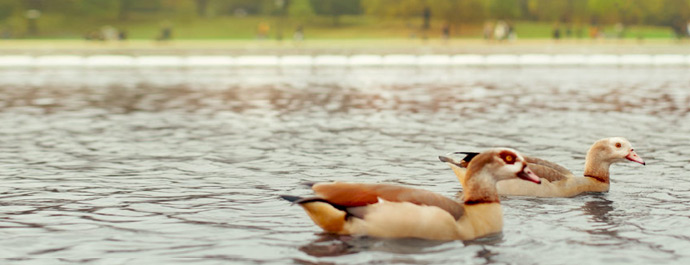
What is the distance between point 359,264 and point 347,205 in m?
0.57

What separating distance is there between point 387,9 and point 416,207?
9048 cm

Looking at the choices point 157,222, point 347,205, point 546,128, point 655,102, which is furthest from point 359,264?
point 655,102

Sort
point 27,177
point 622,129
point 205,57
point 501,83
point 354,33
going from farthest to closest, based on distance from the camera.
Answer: point 354,33, point 205,57, point 501,83, point 622,129, point 27,177

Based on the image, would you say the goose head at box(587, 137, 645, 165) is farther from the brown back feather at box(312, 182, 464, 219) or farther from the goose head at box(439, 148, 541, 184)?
the brown back feather at box(312, 182, 464, 219)

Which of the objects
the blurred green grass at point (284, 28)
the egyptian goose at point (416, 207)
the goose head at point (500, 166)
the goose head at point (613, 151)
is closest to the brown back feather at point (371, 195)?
the egyptian goose at point (416, 207)

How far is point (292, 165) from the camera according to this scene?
→ 47.4 ft

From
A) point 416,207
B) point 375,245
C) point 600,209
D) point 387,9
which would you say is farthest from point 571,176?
point 387,9

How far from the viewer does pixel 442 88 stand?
33.0 m

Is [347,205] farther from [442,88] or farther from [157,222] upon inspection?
[442,88]

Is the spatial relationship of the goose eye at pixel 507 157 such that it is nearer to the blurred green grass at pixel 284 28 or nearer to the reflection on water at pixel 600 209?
the reflection on water at pixel 600 209

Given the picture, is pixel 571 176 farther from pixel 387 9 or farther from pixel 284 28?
pixel 284 28

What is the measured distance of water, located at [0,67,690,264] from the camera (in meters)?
8.73

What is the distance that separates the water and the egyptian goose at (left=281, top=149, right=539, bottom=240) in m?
0.13

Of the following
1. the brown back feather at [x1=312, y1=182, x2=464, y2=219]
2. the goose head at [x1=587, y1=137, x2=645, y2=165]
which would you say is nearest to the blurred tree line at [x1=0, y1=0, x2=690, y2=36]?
the goose head at [x1=587, y1=137, x2=645, y2=165]
